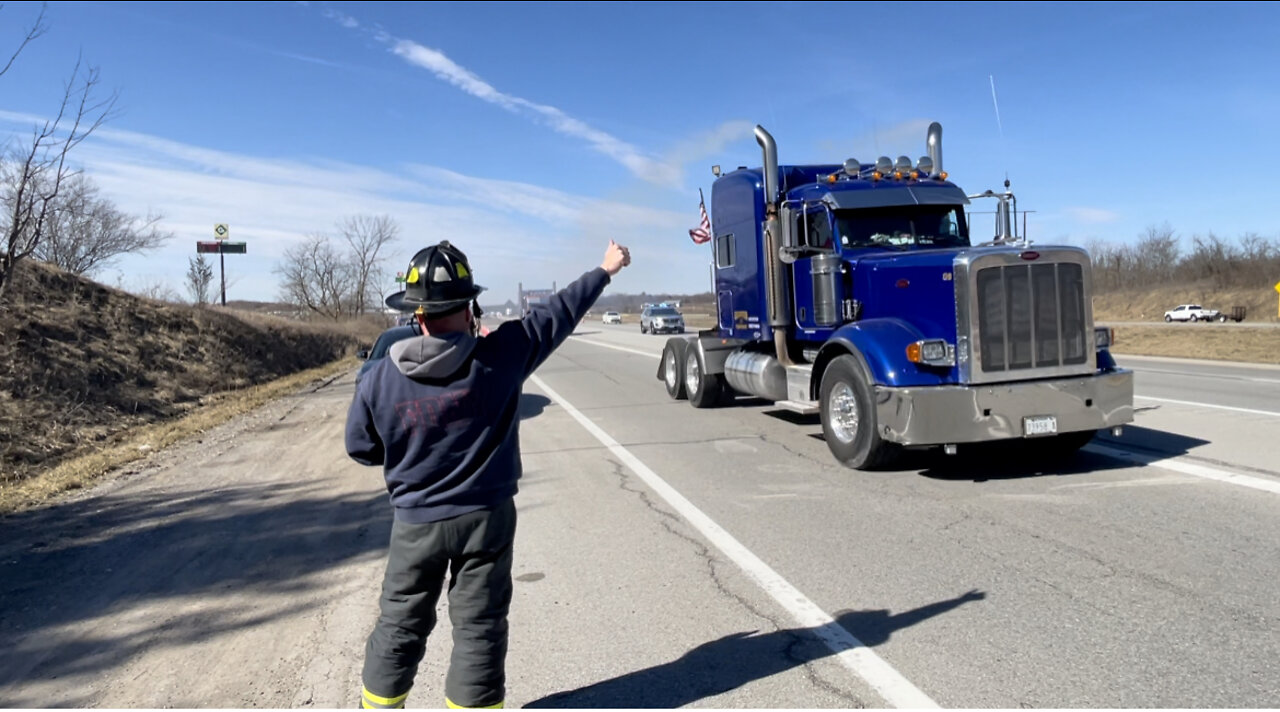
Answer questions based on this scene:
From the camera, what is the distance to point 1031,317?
7906 mm

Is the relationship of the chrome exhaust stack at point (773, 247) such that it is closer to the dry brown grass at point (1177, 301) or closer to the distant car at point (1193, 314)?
the dry brown grass at point (1177, 301)

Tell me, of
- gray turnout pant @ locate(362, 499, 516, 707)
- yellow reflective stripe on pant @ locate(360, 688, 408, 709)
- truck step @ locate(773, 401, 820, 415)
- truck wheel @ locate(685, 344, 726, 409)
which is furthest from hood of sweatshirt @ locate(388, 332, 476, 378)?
truck wheel @ locate(685, 344, 726, 409)

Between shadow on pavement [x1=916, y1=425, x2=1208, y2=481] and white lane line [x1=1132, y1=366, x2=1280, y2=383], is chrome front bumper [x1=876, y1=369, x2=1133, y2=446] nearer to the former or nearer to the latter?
shadow on pavement [x1=916, y1=425, x2=1208, y2=481]

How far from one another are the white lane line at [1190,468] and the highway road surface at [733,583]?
5 cm

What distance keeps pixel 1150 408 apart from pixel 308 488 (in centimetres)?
1090

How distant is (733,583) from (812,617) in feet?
2.31

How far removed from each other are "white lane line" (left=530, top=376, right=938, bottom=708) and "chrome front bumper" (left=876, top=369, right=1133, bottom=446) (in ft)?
6.80

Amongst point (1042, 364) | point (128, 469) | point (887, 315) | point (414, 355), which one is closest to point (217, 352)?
point (128, 469)

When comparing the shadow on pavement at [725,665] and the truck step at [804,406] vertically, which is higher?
the truck step at [804,406]

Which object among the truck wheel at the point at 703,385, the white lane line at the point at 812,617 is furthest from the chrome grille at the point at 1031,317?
the truck wheel at the point at 703,385

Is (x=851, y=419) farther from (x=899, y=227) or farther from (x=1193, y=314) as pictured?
(x=1193, y=314)

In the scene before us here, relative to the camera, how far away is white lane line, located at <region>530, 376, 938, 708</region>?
366 centimetres

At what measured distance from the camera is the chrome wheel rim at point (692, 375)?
13.8m

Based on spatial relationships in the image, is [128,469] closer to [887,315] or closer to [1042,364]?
[887,315]
